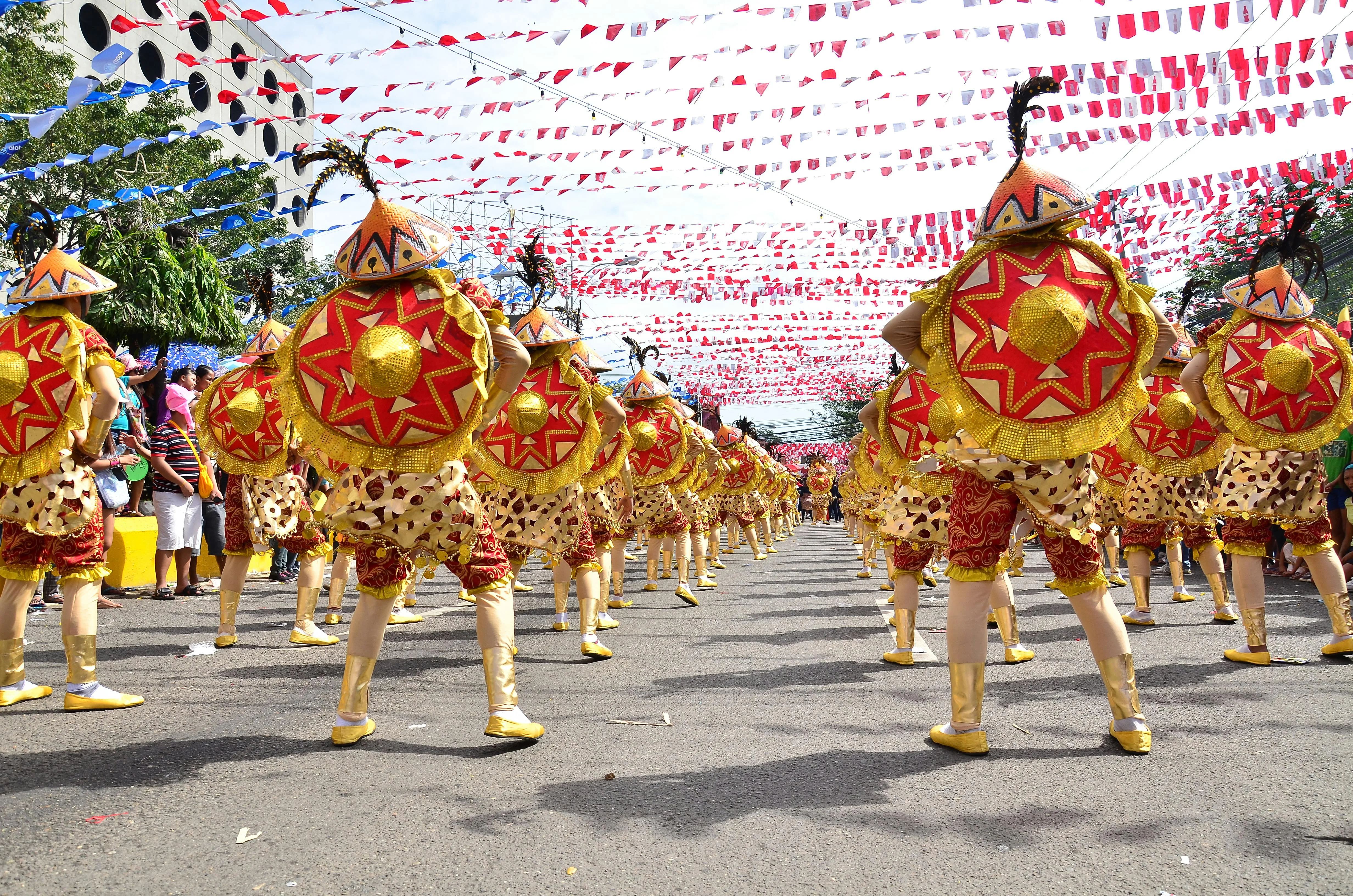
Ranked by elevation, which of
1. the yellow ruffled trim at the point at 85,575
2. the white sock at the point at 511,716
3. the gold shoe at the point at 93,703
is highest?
the yellow ruffled trim at the point at 85,575

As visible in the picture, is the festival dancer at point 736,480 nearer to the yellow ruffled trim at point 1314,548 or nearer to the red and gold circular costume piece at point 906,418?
the red and gold circular costume piece at point 906,418

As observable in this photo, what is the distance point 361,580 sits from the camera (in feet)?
13.6

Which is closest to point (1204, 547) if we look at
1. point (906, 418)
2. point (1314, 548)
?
point (1314, 548)

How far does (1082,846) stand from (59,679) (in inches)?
207

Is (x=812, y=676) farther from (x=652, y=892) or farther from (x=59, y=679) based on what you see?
(x=59, y=679)

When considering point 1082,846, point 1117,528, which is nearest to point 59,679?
point 1082,846

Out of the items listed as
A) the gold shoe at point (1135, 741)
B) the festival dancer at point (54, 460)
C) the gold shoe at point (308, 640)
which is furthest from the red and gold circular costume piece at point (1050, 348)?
the gold shoe at point (308, 640)

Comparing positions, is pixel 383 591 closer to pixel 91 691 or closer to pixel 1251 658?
pixel 91 691

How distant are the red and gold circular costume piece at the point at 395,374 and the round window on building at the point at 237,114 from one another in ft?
20.9

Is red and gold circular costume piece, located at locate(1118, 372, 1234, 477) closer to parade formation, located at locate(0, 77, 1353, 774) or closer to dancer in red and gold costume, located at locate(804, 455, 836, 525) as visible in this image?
parade formation, located at locate(0, 77, 1353, 774)

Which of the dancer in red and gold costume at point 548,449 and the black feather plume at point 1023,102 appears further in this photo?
the dancer in red and gold costume at point 548,449

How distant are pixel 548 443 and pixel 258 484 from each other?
7.51ft

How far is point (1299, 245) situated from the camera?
242 inches

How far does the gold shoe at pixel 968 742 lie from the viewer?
390 centimetres
